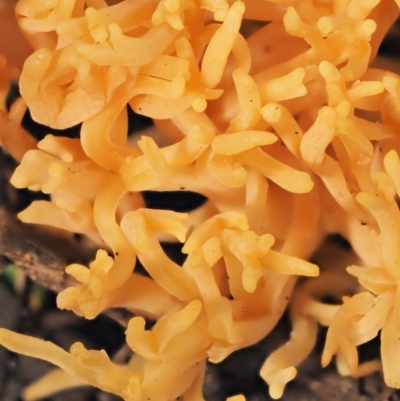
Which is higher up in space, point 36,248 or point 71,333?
point 36,248

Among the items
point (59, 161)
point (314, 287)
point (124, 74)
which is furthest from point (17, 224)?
point (314, 287)

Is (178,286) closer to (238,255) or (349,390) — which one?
(238,255)

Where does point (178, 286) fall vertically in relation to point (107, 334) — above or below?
above

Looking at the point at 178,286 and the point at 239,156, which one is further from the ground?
the point at 239,156

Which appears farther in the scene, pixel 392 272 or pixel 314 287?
pixel 314 287

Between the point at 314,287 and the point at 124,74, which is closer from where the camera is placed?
the point at 124,74

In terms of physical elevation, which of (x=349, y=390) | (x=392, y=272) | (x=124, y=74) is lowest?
(x=349, y=390)

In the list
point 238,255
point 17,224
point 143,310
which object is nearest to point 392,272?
point 238,255

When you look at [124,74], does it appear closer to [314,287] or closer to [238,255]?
[238,255]

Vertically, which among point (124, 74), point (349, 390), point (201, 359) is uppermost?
point (124, 74)
